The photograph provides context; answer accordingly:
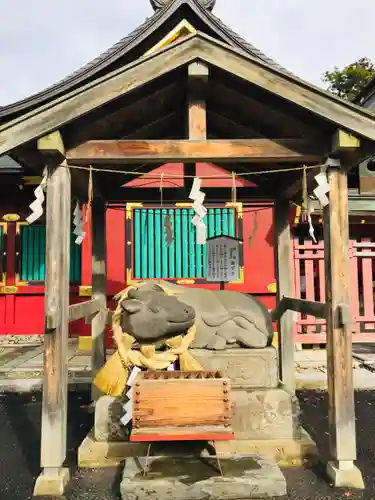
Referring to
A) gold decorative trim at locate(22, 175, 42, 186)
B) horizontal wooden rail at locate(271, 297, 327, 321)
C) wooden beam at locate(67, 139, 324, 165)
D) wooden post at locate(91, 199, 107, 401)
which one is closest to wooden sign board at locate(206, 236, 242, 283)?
horizontal wooden rail at locate(271, 297, 327, 321)

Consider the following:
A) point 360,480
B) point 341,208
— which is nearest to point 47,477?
point 360,480

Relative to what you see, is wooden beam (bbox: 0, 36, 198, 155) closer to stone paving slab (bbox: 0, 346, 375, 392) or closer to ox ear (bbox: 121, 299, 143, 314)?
ox ear (bbox: 121, 299, 143, 314)

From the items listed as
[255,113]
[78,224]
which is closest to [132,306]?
[78,224]

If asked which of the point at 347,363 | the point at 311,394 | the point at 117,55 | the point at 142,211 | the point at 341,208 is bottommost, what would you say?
the point at 311,394

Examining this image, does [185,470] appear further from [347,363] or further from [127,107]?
[127,107]

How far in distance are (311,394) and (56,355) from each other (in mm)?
4115

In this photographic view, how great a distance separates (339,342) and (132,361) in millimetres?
1829

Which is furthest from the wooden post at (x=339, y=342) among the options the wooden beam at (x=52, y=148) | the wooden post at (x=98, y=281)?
the wooden post at (x=98, y=281)

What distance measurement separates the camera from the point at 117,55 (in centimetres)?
923

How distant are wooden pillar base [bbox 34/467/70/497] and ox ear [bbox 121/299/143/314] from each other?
1.40 meters

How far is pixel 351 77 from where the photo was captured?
79.3 feet

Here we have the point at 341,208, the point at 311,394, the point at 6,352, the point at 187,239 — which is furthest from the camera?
the point at 187,239

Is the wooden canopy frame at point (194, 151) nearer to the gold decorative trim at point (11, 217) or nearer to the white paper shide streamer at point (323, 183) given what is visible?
the white paper shide streamer at point (323, 183)

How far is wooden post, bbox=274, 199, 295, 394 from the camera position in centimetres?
509
